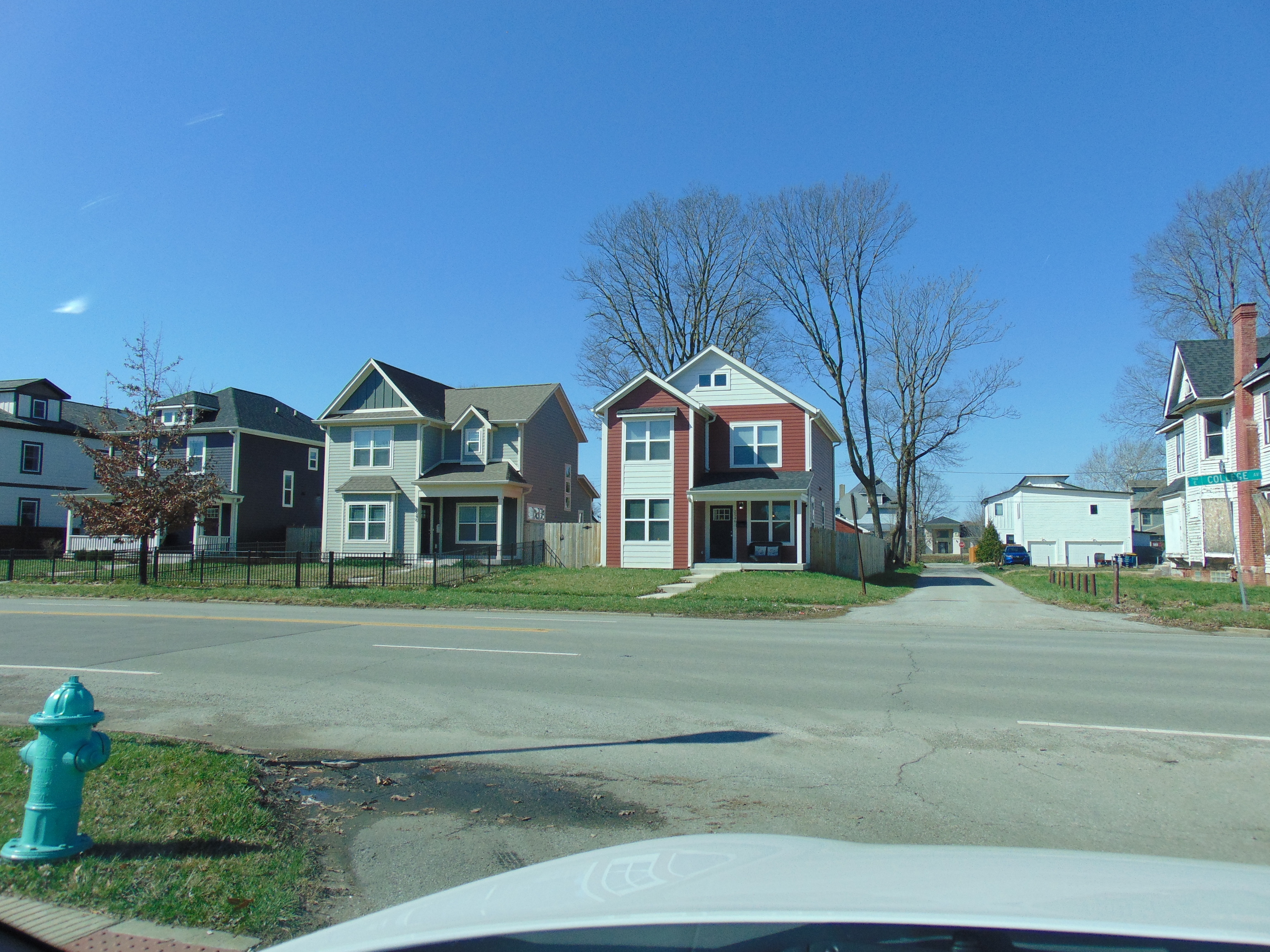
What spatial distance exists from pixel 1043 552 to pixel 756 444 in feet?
144

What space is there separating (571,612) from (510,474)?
639 inches

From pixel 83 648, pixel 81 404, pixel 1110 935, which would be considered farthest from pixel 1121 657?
pixel 81 404

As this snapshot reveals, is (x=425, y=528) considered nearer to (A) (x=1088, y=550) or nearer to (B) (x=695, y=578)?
(B) (x=695, y=578)

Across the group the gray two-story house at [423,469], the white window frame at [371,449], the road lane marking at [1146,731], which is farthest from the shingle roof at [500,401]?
the road lane marking at [1146,731]

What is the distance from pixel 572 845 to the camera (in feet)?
17.4

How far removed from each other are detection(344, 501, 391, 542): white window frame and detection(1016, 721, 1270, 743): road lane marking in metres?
31.7

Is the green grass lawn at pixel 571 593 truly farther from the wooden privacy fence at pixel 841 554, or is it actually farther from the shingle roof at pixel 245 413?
the shingle roof at pixel 245 413

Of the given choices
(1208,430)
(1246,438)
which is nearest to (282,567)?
(1246,438)

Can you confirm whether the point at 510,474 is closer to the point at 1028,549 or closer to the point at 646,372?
the point at 646,372

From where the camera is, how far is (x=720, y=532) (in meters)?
34.2

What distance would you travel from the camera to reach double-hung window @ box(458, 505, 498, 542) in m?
36.3

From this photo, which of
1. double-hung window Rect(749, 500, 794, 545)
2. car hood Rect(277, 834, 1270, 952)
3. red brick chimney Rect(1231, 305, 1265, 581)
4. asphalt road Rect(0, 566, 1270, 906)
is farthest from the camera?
double-hung window Rect(749, 500, 794, 545)

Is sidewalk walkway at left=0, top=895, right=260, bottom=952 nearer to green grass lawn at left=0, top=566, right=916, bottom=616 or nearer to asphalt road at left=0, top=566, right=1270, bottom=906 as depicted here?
asphalt road at left=0, top=566, right=1270, bottom=906

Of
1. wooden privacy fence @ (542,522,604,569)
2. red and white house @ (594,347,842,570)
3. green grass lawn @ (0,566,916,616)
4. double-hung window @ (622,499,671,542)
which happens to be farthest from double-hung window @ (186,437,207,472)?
double-hung window @ (622,499,671,542)
